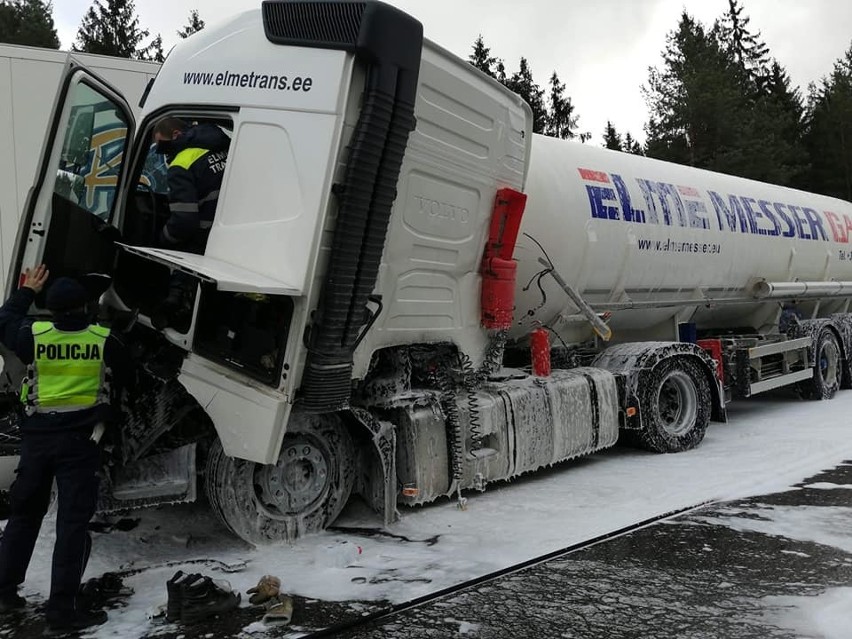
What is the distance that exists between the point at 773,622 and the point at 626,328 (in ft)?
17.1

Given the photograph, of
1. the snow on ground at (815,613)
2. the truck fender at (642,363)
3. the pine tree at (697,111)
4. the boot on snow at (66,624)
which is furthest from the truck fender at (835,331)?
the pine tree at (697,111)

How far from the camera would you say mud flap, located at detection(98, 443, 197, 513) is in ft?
14.5

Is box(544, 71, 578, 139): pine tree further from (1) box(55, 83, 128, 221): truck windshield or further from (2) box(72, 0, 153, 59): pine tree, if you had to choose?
(1) box(55, 83, 128, 221): truck windshield

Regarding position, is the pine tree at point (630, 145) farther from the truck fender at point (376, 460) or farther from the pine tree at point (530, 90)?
the truck fender at point (376, 460)

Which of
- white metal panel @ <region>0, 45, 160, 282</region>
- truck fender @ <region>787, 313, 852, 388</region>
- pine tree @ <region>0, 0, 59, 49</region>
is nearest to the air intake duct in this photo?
white metal panel @ <region>0, 45, 160, 282</region>

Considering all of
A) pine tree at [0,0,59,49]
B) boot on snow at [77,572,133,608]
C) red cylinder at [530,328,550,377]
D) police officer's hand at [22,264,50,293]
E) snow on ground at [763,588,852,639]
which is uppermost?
pine tree at [0,0,59,49]

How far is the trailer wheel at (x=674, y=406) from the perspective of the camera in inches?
294

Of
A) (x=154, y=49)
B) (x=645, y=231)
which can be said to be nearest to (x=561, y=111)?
(x=154, y=49)

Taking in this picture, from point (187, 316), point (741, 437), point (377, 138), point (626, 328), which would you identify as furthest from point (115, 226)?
point (741, 437)

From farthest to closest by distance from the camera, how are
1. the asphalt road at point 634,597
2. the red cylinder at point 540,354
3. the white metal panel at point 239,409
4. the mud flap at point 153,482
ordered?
the red cylinder at point 540,354
the mud flap at point 153,482
the white metal panel at point 239,409
the asphalt road at point 634,597

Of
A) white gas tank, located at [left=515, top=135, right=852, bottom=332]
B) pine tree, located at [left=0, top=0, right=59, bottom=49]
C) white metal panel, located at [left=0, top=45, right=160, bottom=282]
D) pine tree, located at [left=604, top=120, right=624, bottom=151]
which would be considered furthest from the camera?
pine tree, located at [left=604, top=120, right=624, bottom=151]

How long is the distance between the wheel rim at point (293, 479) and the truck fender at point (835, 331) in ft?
26.7

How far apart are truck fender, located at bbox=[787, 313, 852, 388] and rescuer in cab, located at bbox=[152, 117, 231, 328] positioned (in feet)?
29.0

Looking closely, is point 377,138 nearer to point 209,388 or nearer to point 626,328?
point 209,388
